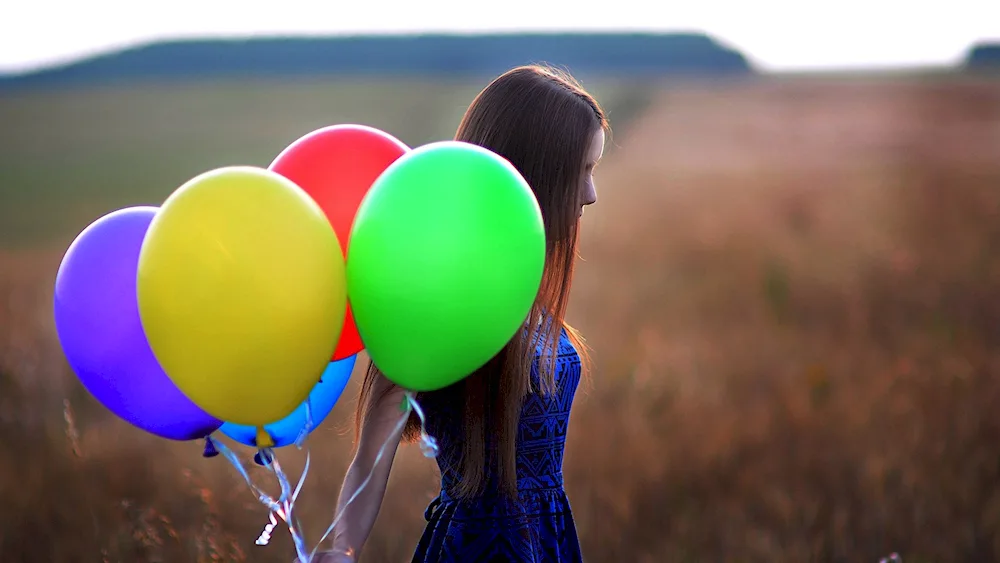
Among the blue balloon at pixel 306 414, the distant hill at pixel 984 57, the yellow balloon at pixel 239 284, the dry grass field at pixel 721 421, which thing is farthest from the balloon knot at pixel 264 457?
the distant hill at pixel 984 57

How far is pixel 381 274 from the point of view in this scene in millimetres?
1298

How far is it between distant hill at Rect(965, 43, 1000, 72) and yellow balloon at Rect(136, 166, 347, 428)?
99.7ft

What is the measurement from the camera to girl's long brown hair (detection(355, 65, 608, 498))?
5.26 feet

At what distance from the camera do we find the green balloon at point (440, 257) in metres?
1.29

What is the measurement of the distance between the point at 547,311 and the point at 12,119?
26.8m

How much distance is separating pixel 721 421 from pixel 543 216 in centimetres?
309

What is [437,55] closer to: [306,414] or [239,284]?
[306,414]

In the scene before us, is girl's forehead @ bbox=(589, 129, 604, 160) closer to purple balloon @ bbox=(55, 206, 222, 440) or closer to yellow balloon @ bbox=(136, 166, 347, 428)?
yellow balloon @ bbox=(136, 166, 347, 428)

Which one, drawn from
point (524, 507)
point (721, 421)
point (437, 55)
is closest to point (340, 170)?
point (524, 507)

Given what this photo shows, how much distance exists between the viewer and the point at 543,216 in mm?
1694

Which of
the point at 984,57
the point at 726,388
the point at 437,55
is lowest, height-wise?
the point at 726,388

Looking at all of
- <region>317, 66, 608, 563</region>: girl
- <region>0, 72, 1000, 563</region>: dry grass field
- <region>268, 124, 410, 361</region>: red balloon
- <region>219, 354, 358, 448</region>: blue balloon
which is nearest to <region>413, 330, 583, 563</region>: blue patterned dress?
<region>317, 66, 608, 563</region>: girl

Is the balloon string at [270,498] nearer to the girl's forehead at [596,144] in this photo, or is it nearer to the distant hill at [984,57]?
the girl's forehead at [596,144]

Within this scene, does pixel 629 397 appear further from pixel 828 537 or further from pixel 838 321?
pixel 838 321
